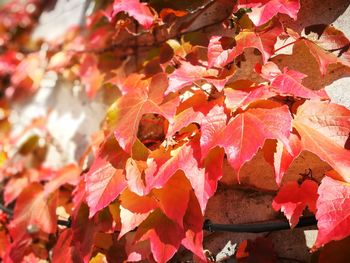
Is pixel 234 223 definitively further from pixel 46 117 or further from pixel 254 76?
pixel 46 117

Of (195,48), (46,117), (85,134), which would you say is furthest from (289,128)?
(46,117)

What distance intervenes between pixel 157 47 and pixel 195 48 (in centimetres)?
23

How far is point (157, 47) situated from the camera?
1.38 m

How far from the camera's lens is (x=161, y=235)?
37.0 inches

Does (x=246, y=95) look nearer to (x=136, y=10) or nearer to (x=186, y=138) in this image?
(x=186, y=138)

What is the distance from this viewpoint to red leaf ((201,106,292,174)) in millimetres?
782

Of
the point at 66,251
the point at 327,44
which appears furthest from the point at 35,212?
the point at 327,44

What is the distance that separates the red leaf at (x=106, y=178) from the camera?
3.14 ft

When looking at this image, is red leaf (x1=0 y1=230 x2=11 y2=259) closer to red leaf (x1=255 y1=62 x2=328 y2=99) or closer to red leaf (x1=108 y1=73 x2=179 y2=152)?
red leaf (x1=108 y1=73 x2=179 y2=152)

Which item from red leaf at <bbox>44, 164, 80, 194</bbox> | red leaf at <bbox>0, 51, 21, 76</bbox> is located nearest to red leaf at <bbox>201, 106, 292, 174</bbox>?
red leaf at <bbox>44, 164, 80, 194</bbox>

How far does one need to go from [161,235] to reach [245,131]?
0.36 meters

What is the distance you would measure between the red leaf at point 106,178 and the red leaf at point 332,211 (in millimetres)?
501

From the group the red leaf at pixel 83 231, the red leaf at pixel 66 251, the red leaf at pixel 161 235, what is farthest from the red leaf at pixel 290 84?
the red leaf at pixel 66 251

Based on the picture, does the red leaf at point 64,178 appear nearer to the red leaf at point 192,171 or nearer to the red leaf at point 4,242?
the red leaf at point 4,242
